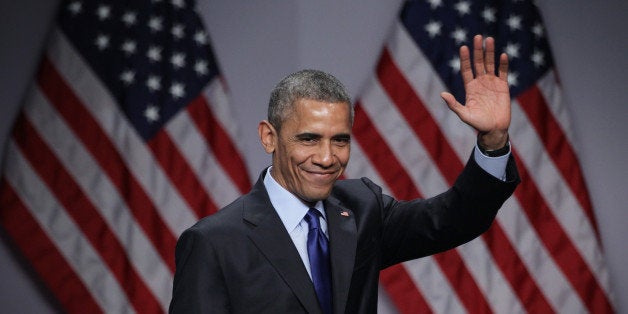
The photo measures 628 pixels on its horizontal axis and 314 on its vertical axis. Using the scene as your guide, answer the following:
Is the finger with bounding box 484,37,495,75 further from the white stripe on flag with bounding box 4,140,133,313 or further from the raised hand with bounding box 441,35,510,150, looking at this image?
the white stripe on flag with bounding box 4,140,133,313

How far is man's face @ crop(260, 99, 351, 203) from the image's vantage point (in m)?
1.48

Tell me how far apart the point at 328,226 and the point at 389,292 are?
4.60 feet

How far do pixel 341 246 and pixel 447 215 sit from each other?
0.75 feet

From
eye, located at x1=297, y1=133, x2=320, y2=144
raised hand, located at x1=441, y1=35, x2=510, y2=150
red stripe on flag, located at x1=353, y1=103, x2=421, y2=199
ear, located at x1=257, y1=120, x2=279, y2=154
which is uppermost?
ear, located at x1=257, y1=120, x2=279, y2=154

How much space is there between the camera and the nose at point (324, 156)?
4.84 ft

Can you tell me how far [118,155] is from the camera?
9.59ft

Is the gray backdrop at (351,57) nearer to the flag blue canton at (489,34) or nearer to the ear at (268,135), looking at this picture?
the flag blue canton at (489,34)

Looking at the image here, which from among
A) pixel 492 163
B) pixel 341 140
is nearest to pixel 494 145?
pixel 492 163

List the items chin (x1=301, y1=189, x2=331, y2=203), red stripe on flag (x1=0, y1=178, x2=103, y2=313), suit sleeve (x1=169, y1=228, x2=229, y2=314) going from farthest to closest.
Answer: red stripe on flag (x1=0, y1=178, x2=103, y2=313), chin (x1=301, y1=189, x2=331, y2=203), suit sleeve (x1=169, y1=228, x2=229, y2=314)

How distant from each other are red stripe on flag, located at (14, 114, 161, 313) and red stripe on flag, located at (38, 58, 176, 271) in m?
0.12

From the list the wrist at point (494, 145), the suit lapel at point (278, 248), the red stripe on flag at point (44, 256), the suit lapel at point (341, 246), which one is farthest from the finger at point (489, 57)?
the red stripe on flag at point (44, 256)

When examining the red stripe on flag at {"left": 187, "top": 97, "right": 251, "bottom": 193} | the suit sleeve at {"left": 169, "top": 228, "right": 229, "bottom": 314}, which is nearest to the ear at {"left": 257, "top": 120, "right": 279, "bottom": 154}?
the suit sleeve at {"left": 169, "top": 228, "right": 229, "bottom": 314}

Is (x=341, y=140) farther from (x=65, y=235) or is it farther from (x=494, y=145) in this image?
(x=65, y=235)

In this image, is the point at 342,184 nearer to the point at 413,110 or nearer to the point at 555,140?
the point at 413,110
